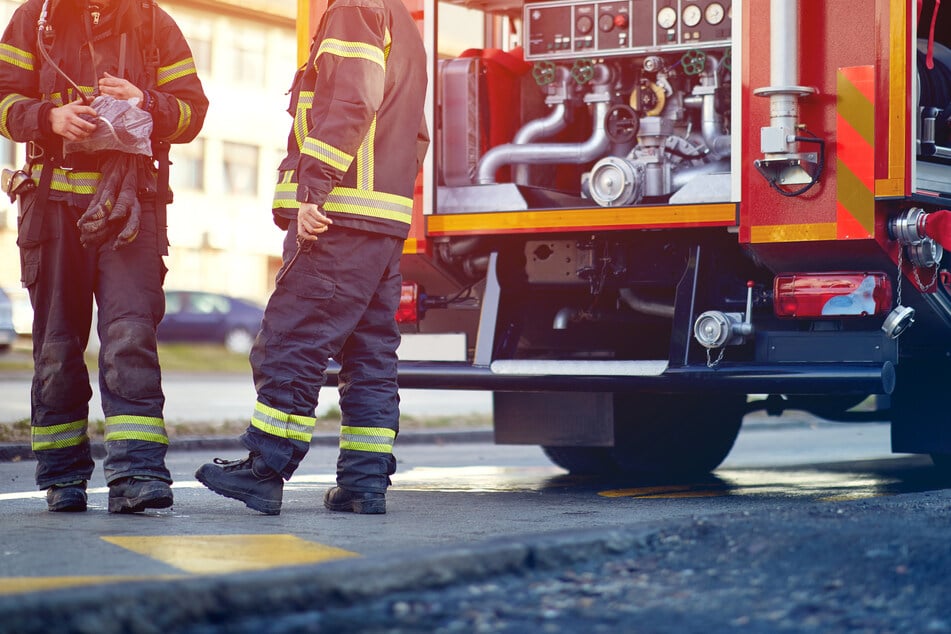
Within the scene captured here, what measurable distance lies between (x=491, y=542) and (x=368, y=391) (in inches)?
62.4

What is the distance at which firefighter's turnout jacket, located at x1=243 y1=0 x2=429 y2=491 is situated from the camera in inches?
200

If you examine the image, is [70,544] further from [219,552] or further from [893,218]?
[893,218]

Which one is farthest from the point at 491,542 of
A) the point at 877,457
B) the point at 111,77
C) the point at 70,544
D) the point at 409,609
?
the point at 877,457

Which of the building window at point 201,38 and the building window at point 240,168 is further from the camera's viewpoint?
the building window at point 240,168

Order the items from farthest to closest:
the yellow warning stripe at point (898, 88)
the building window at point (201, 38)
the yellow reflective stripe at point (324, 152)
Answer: the building window at point (201, 38), the yellow warning stripe at point (898, 88), the yellow reflective stripe at point (324, 152)

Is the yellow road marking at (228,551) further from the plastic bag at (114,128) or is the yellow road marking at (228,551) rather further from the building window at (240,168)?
the building window at (240,168)

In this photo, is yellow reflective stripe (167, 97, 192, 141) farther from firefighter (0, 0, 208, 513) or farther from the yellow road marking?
the yellow road marking

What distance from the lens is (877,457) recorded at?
31.0ft

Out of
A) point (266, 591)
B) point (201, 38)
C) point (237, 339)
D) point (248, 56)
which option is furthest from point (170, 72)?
point (248, 56)

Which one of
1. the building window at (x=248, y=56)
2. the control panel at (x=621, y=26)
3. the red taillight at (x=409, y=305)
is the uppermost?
the building window at (x=248, y=56)

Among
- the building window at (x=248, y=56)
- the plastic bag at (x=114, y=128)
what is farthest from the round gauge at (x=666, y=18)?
the building window at (x=248, y=56)

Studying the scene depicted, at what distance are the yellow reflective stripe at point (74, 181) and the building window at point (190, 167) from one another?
31.1 m

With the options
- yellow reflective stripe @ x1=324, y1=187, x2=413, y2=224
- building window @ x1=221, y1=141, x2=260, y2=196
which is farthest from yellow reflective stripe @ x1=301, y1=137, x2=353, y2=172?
building window @ x1=221, y1=141, x2=260, y2=196

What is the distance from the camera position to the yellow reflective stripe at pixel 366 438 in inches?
211
